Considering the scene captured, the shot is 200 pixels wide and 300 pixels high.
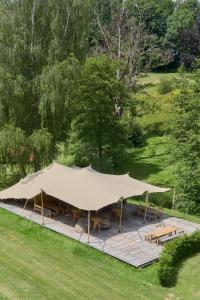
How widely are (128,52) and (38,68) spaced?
16.2m

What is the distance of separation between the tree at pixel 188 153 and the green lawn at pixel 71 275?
725 centimetres

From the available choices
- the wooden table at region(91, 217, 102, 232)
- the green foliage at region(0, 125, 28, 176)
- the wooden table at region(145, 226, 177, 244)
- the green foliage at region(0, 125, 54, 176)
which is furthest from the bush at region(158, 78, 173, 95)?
the wooden table at region(91, 217, 102, 232)

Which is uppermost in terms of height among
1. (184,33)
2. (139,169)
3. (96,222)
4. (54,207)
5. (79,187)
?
(184,33)

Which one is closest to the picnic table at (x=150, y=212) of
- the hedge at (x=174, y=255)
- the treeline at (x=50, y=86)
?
the treeline at (x=50, y=86)

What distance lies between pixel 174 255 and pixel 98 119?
1556 centimetres

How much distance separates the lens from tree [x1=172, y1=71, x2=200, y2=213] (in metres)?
23.5

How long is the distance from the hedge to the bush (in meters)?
42.3

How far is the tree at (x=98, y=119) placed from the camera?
93.9 feet

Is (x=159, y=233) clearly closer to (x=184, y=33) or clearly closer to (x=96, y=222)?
(x=96, y=222)

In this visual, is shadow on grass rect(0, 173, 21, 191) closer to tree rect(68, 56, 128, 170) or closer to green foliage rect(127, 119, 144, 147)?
tree rect(68, 56, 128, 170)

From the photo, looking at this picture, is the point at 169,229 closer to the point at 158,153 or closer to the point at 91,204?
the point at 91,204

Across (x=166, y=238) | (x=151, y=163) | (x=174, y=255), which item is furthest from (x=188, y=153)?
(x=151, y=163)

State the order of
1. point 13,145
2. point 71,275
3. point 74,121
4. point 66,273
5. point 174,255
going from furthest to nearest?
point 74,121, point 13,145, point 174,255, point 66,273, point 71,275

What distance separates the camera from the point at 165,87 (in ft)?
190
